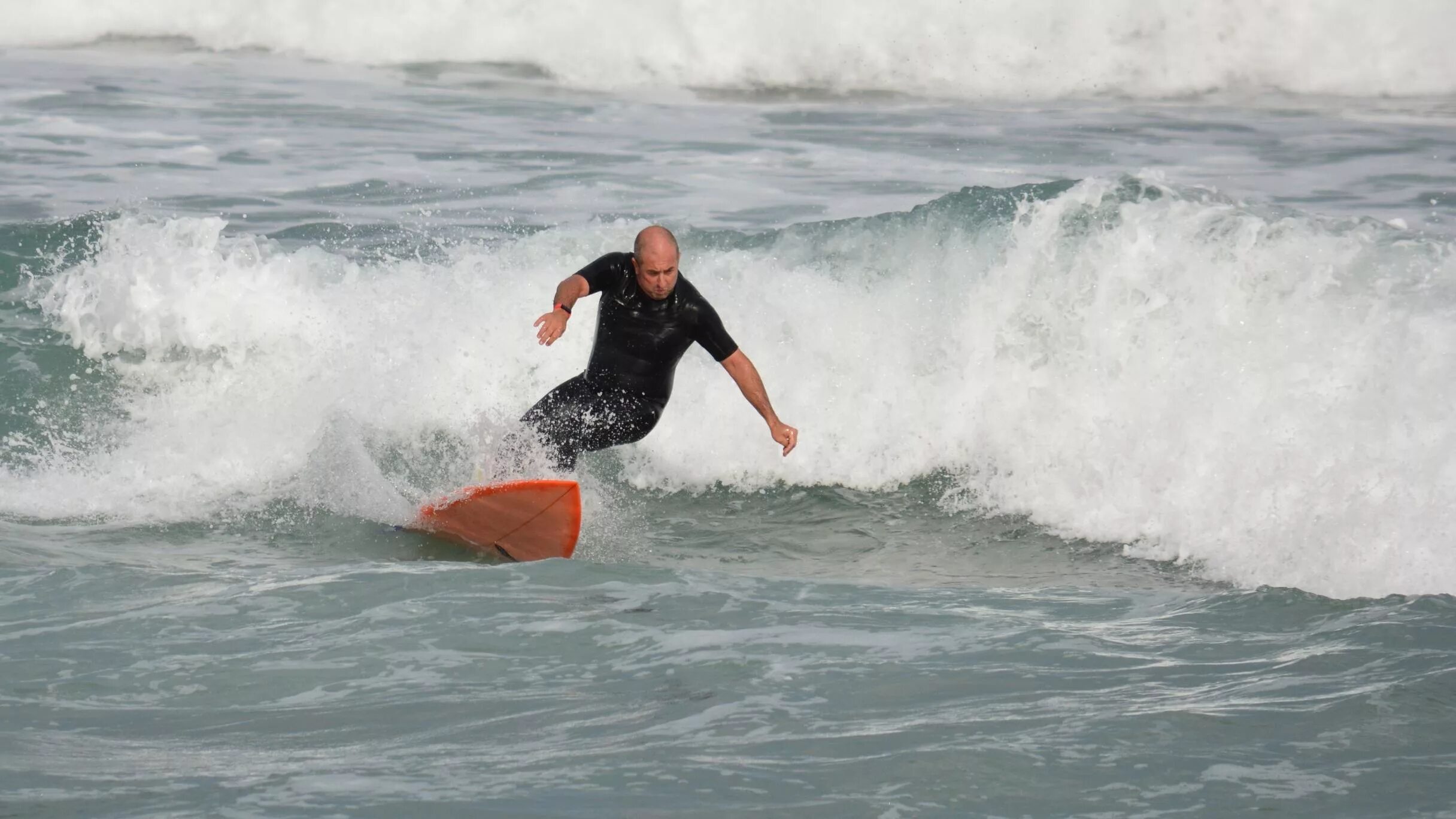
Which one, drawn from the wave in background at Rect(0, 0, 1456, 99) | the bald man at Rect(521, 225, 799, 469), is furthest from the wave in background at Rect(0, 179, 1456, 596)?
the wave in background at Rect(0, 0, 1456, 99)

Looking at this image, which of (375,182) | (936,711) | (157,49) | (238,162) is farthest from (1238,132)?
(157,49)

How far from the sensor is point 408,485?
899 centimetres

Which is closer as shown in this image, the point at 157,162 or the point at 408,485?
the point at 408,485

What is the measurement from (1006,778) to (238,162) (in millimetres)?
13610

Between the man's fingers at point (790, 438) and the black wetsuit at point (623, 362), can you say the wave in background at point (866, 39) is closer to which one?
the black wetsuit at point (623, 362)

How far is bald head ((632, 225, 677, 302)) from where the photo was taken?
6871 mm

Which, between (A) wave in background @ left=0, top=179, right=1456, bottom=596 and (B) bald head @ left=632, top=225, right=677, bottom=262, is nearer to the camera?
(B) bald head @ left=632, top=225, right=677, bottom=262

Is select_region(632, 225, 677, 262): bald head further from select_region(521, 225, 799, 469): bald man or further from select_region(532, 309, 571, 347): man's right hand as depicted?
select_region(532, 309, 571, 347): man's right hand

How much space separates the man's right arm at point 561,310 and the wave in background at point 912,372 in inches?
68.1

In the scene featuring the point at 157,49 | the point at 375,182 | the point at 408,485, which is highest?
the point at 157,49

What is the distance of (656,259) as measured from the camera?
6.89 meters

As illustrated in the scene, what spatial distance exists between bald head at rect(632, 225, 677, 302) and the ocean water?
134 cm

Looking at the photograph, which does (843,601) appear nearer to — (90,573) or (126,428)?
(90,573)

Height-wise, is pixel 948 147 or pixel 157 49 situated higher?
pixel 157 49
